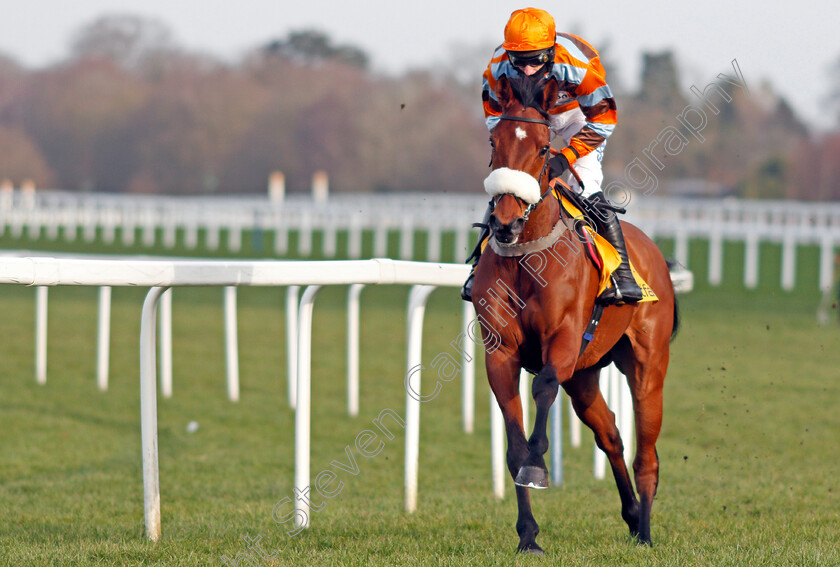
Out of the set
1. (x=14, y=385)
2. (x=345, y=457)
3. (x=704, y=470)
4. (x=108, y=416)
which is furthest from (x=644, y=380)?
(x=14, y=385)

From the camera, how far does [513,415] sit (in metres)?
3.48

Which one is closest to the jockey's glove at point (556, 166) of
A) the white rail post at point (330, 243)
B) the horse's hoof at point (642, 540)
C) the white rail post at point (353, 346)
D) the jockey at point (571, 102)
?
the jockey at point (571, 102)

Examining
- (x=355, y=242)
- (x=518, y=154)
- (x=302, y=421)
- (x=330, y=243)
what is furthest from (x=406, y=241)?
(x=518, y=154)

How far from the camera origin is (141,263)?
360cm

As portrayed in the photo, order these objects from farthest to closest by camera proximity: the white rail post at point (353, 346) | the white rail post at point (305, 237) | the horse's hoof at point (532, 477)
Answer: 1. the white rail post at point (305, 237)
2. the white rail post at point (353, 346)
3. the horse's hoof at point (532, 477)

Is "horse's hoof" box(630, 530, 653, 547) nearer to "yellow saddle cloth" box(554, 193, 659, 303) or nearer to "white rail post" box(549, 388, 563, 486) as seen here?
"yellow saddle cloth" box(554, 193, 659, 303)

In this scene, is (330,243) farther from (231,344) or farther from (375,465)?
(375,465)

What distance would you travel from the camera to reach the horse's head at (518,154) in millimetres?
3273

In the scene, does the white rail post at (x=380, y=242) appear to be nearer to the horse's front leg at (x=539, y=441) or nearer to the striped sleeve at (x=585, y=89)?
the striped sleeve at (x=585, y=89)

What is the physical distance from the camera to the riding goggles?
3.50 metres

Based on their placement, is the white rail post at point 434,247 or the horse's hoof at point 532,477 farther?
the white rail post at point 434,247

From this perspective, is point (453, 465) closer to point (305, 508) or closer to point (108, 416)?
point (305, 508)

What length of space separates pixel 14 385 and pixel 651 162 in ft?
19.0

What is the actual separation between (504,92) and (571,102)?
62 centimetres
